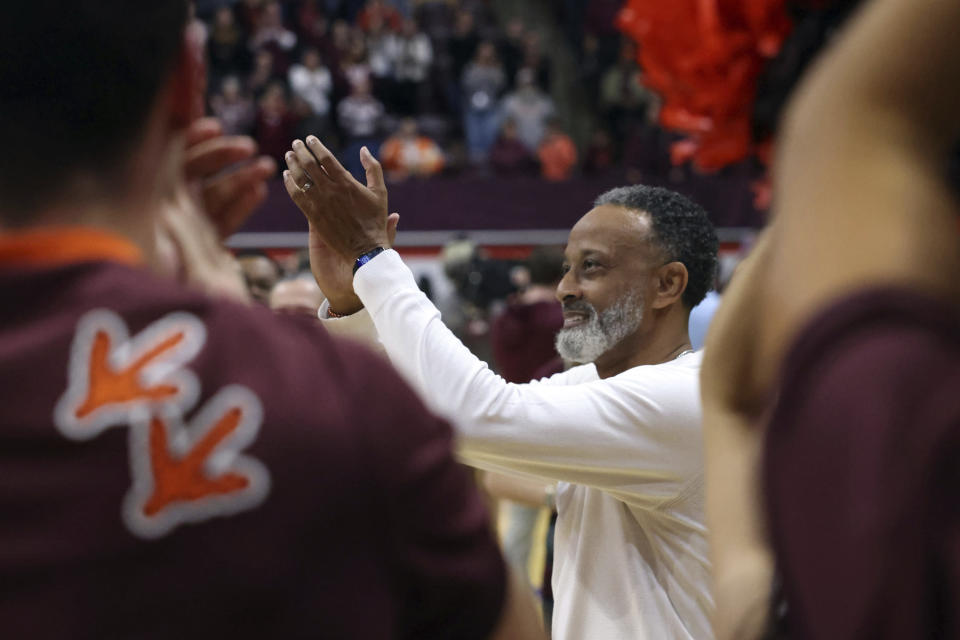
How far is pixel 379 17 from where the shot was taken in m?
14.4

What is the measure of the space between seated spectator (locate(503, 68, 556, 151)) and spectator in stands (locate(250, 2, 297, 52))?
2.64 metres

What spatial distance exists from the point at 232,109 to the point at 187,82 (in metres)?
11.6

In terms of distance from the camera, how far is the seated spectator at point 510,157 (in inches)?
520

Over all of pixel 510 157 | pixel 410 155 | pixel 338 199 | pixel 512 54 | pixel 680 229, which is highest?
pixel 338 199

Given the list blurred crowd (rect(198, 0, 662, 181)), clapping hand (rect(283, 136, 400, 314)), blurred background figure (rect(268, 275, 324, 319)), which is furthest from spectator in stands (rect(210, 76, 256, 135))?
clapping hand (rect(283, 136, 400, 314))


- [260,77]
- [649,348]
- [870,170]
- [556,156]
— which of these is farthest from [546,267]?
[260,77]

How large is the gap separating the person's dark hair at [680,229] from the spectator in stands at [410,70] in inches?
436

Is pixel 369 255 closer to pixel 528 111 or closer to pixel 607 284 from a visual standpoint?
pixel 607 284

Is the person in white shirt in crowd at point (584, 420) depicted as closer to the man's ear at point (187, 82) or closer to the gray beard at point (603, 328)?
the gray beard at point (603, 328)

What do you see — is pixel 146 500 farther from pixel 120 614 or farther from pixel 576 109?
pixel 576 109

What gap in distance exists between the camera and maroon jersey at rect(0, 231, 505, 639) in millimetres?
891

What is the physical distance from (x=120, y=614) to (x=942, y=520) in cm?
60

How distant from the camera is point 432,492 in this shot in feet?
3.20

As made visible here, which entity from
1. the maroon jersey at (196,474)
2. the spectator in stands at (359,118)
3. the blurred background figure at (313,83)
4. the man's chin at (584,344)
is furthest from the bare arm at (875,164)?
the blurred background figure at (313,83)
